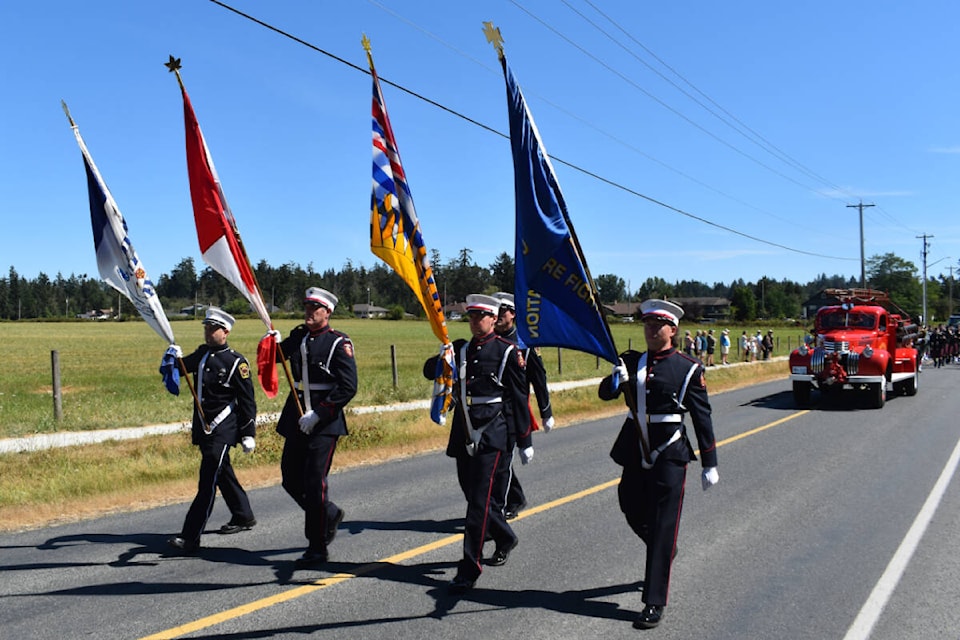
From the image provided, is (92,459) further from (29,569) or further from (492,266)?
(492,266)

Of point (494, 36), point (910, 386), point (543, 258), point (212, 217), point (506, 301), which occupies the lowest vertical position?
point (910, 386)

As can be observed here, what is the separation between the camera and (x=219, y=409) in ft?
21.4

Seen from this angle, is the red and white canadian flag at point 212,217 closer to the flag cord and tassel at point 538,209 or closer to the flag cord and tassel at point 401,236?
the flag cord and tassel at point 401,236

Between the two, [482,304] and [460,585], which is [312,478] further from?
[482,304]

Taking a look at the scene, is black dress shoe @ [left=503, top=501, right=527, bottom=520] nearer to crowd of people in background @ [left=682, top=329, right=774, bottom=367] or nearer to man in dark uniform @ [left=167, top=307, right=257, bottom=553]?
man in dark uniform @ [left=167, top=307, right=257, bottom=553]

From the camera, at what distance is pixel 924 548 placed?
21.3ft

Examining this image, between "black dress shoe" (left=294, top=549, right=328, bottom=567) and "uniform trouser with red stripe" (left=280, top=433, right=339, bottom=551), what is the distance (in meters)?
0.03

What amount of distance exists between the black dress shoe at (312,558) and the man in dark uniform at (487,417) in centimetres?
112

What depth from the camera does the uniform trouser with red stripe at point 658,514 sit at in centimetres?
479

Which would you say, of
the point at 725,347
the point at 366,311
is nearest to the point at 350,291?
the point at 366,311

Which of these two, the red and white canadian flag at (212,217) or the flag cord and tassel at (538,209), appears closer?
the flag cord and tassel at (538,209)

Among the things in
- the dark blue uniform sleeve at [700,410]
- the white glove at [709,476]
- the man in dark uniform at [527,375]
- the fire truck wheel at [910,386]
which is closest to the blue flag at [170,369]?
the man in dark uniform at [527,375]

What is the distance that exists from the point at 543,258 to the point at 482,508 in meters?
1.74

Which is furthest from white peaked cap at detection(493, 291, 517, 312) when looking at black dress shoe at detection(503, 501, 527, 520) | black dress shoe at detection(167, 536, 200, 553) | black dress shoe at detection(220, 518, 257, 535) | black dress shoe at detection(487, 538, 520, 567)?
black dress shoe at detection(167, 536, 200, 553)
